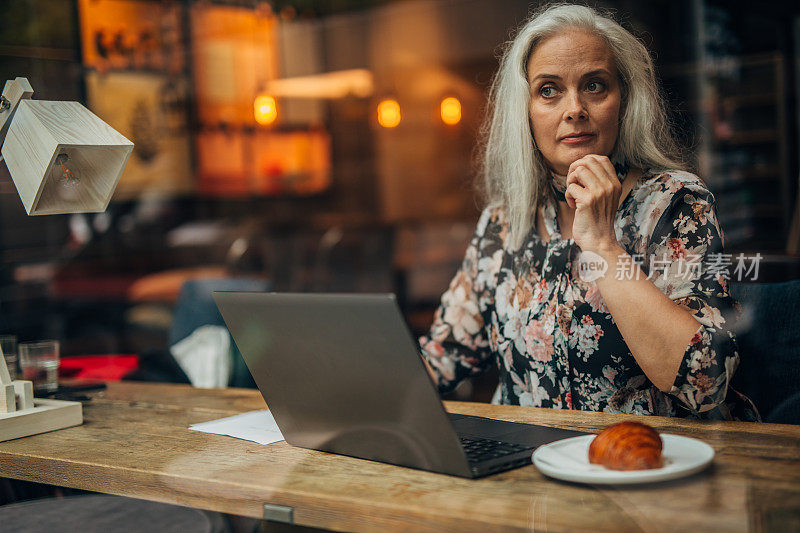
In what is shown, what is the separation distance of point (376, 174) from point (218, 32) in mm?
1643

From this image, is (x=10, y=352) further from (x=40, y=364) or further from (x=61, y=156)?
(x=61, y=156)

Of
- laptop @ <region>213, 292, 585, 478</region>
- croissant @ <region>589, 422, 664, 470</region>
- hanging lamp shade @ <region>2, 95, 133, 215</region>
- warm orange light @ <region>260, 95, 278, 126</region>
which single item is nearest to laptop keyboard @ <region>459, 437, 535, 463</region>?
laptop @ <region>213, 292, 585, 478</region>

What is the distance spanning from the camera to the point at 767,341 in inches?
61.1

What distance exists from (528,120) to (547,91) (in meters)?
0.07

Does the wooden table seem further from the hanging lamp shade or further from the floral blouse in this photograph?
the hanging lamp shade

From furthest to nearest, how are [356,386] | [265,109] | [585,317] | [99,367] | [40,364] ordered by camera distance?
1. [265,109]
2. [99,367]
3. [40,364]
4. [585,317]
5. [356,386]

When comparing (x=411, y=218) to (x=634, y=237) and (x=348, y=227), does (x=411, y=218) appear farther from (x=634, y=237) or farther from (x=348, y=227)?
(x=634, y=237)

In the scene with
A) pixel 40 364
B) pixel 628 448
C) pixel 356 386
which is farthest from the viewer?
pixel 40 364

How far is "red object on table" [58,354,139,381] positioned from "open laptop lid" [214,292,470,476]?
1.27 metres

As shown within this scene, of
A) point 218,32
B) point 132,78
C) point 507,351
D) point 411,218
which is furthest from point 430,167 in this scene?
point 507,351

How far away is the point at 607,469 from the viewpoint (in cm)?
89

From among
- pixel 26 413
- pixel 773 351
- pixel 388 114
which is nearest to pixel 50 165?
pixel 26 413

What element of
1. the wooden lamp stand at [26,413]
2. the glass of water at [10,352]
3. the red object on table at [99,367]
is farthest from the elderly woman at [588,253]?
the red object on table at [99,367]

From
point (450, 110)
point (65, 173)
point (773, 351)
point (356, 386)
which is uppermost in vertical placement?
point (450, 110)
